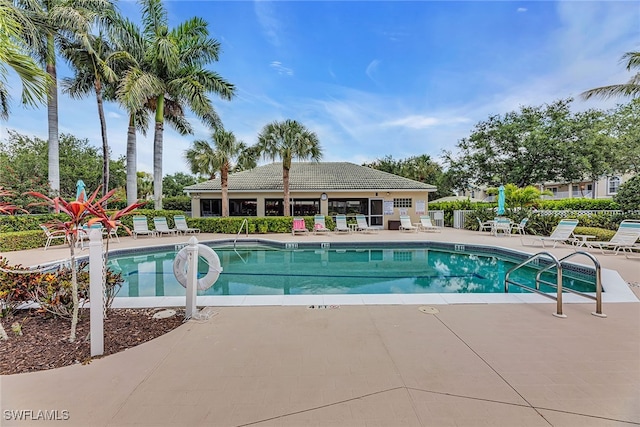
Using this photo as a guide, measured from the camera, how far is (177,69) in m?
16.4

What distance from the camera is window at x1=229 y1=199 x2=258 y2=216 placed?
19141mm

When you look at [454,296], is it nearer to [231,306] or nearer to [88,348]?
[231,306]

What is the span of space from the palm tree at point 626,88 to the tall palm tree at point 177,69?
61.5 feet

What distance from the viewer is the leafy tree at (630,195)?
12.0m

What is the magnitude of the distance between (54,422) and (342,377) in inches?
88.3

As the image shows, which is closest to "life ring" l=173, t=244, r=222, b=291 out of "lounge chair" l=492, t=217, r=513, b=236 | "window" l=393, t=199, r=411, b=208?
"lounge chair" l=492, t=217, r=513, b=236

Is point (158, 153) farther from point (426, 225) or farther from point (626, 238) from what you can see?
point (626, 238)

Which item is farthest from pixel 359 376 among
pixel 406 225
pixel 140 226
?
pixel 406 225

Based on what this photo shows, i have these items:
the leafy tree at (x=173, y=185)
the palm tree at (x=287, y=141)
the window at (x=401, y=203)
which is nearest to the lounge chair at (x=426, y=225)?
the window at (x=401, y=203)

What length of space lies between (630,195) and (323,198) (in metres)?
14.6

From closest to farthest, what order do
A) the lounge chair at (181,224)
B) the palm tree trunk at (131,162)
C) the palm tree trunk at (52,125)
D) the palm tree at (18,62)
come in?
the palm tree at (18,62) < the palm tree trunk at (52,125) < the lounge chair at (181,224) < the palm tree trunk at (131,162)

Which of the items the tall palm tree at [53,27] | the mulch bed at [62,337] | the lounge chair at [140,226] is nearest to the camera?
the mulch bed at [62,337]

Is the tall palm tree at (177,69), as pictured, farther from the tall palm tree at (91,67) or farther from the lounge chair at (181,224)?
the tall palm tree at (91,67)

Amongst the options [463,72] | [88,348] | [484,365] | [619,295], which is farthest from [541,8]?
[88,348]
